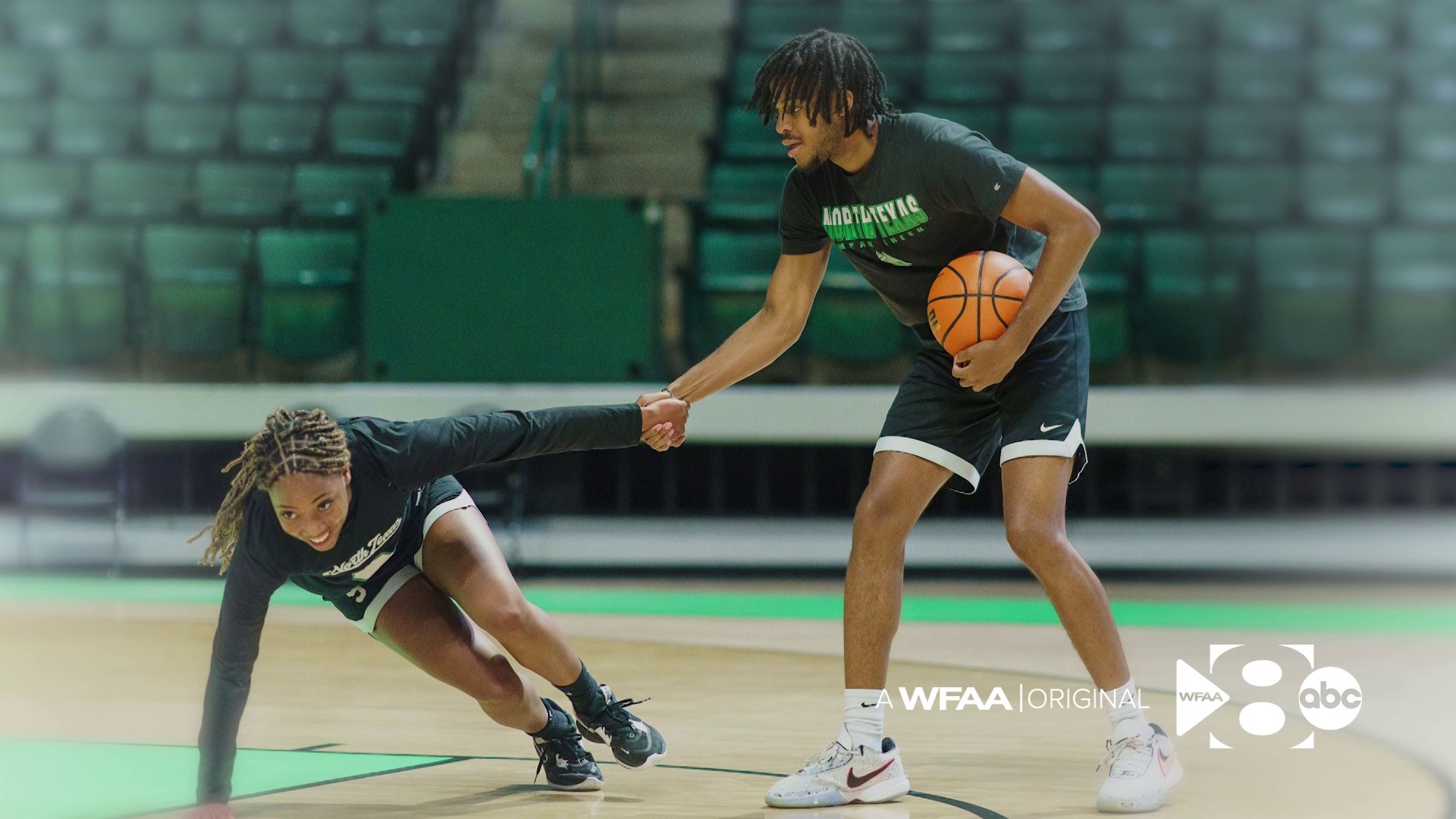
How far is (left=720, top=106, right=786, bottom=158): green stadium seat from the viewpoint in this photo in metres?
9.45

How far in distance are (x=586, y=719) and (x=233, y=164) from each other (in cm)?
675

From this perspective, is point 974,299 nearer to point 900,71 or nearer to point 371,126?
point 900,71

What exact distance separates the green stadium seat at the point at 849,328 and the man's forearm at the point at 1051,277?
4.65 m

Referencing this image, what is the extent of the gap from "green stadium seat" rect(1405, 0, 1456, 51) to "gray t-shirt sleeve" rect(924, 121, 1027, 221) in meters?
8.00

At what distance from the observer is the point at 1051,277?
3426 millimetres

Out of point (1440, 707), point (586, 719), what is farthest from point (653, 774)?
point (1440, 707)

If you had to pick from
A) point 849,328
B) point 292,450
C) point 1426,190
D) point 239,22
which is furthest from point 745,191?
point 292,450

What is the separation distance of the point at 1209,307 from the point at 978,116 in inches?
77.8

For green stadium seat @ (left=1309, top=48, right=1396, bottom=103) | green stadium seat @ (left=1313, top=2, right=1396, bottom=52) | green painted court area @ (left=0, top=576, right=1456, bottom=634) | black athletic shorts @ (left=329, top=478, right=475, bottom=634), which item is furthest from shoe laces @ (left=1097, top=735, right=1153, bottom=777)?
green stadium seat @ (left=1313, top=2, right=1396, bottom=52)

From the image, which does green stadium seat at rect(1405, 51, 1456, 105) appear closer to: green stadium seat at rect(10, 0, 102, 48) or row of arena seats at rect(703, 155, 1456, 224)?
row of arena seats at rect(703, 155, 1456, 224)

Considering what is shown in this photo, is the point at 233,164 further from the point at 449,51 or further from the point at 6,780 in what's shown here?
the point at 6,780

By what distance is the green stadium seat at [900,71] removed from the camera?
9750 millimetres

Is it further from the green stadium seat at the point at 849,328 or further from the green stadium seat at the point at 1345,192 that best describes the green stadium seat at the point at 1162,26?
the green stadium seat at the point at 849,328

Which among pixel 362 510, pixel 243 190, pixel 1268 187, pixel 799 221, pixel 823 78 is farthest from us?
pixel 243 190
